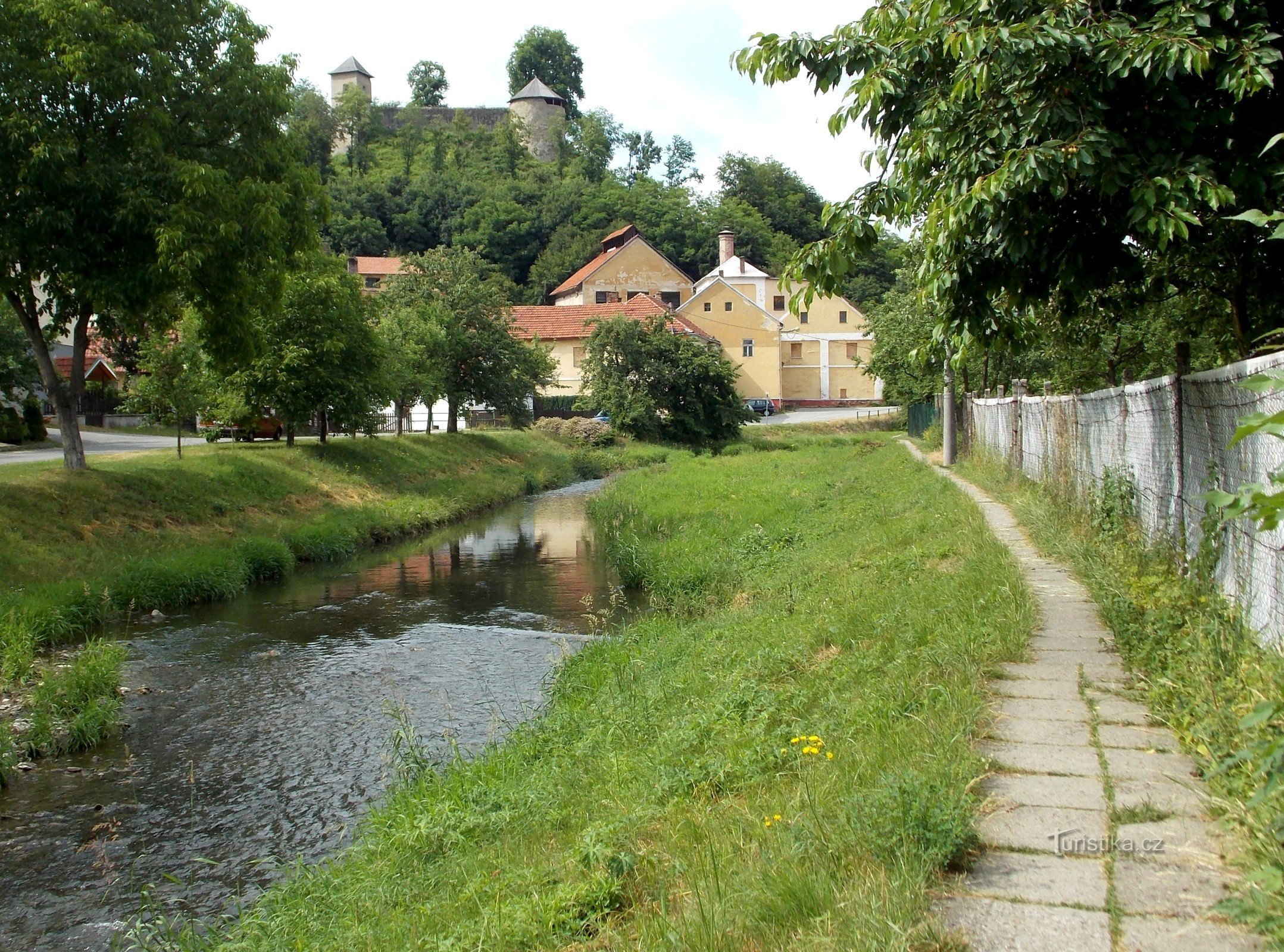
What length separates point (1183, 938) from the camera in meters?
3.31

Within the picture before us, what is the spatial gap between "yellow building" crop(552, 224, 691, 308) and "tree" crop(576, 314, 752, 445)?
29292 millimetres

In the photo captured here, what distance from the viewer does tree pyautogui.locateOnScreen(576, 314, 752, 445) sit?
4900 centimetres

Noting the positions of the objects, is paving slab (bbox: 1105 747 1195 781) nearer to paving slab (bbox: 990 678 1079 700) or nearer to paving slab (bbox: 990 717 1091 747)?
paving slab (bbox: 990 717 1091 747)

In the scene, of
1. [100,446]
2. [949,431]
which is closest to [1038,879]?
[949,431]

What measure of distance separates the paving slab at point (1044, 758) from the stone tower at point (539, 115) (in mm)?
119345

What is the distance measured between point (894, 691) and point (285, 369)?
2475 centimetres

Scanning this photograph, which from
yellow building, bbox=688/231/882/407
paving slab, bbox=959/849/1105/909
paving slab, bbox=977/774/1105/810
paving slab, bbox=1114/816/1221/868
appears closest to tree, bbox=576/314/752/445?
yellow building, bbox=688/231/882/407

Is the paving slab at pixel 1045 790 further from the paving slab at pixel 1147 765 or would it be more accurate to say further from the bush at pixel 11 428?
the bush at pixel 11 428

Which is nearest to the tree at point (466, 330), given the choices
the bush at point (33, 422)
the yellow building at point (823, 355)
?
the bush at point (33, 422)

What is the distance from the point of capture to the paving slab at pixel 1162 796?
13.9 ft

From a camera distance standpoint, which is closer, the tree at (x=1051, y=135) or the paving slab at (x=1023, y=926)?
the paving slab at (x=1023, y=926)

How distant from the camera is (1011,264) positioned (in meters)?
7.99

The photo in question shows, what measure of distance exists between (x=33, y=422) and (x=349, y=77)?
4098 inches

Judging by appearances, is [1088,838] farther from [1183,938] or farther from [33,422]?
[33,422]
